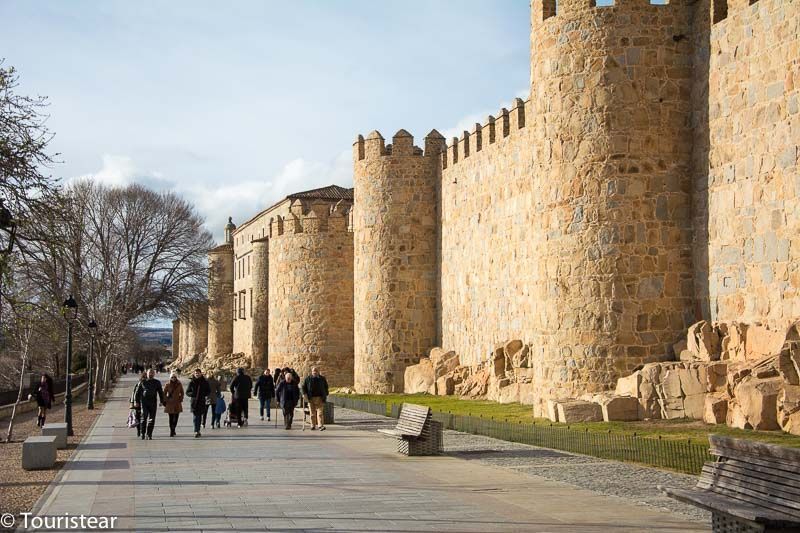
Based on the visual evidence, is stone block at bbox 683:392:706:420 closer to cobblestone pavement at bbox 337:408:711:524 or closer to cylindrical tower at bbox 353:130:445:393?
cobblestone pavement at bbox 337:408:711:524

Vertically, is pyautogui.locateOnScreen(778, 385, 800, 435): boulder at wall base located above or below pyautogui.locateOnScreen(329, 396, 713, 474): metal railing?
above

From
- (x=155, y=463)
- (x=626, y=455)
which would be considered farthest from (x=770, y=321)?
(x=155, y=463)

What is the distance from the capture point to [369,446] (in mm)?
14422

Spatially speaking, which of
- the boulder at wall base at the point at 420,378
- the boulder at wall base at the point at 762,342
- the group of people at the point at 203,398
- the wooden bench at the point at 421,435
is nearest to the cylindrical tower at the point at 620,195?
the boulder at wall base at the point at 762,342

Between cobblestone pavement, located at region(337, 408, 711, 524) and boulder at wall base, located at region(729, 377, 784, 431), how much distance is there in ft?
7.80

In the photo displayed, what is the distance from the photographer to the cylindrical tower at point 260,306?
167ft

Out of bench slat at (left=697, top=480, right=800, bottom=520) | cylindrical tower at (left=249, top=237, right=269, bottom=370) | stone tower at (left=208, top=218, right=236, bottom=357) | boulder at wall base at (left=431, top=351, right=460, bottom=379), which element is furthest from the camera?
stone tower at (left=208, top=218, right=236, bottom=357)

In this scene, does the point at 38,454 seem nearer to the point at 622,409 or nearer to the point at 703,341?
the point at 622,409

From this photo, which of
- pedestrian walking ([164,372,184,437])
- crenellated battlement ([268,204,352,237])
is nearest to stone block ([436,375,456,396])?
pedestrian walking ([164,372,184,437])

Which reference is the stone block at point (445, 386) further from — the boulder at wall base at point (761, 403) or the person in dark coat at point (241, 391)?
the boulder at wall base at point (761, 403)

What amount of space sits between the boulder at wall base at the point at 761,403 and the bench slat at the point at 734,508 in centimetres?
642

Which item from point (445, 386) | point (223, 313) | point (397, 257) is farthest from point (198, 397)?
point (223, 313)

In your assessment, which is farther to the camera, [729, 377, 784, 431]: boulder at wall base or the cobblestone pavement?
[729, 377, 784, 431]: boulder at wall base

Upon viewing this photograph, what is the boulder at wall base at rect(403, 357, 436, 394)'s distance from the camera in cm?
2722
